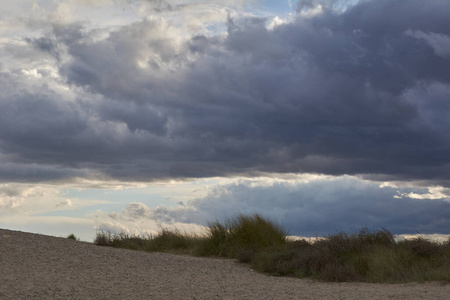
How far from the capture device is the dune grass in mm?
12273

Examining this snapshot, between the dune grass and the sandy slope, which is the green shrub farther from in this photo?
the sandy slope

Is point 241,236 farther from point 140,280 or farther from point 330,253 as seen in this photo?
point 140,280

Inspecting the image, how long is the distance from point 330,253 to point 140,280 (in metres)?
5.50

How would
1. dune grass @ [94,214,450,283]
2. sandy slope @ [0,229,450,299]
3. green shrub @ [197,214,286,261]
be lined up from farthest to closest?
1. green shrub @ [197,214,286,261]
2. dune grass @ [94,214,450,283]
3. sandy slope @ [0,229,450,299]

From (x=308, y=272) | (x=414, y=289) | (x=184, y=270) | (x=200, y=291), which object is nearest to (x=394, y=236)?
(x=308, y=272)

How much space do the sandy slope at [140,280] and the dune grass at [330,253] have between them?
1.95ft

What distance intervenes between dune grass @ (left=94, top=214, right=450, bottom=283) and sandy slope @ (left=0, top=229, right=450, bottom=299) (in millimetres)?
594

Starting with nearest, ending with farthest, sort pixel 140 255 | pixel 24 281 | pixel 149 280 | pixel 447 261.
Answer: pixel 24 281
pixel 149 280
pixel 447 261
pixel 140 255

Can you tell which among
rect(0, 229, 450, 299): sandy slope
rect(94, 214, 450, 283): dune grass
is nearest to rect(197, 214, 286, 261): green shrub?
rect(94, 214, 450, 283): dune grass

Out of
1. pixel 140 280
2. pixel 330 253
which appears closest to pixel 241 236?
pixel 330 253

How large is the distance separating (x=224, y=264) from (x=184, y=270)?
2.16 meters

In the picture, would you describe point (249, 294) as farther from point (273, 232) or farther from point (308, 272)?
point (273, 232)

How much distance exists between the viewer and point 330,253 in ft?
45.8

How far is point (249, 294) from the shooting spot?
9.93 meters
